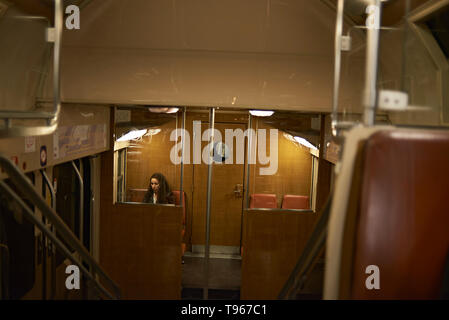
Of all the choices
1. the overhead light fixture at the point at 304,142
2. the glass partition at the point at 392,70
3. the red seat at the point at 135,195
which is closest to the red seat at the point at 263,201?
the overhead light fixture at the point at 304,142

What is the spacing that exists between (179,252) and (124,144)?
1460 millimetres

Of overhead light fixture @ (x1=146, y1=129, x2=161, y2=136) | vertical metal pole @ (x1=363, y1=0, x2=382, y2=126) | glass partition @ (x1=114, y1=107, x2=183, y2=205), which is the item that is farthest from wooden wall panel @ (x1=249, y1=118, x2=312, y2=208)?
vertical metal pole @ (x1=363, y1=0, x2=382, y2=126)

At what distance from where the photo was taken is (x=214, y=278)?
6.04 metres

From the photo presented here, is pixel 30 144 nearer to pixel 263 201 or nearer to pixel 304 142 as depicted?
pixel 263 201

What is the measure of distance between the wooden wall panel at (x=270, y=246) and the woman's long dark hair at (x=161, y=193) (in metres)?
0.95

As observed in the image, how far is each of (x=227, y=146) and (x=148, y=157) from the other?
3.85 ft

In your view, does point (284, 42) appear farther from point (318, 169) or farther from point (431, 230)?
point (431, 230)

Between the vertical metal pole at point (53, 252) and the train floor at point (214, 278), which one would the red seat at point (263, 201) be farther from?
the vertical metal pole at point (53, 252)

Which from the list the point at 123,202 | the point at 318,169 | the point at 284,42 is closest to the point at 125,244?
the point at 123,202

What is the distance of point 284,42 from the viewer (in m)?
4.27

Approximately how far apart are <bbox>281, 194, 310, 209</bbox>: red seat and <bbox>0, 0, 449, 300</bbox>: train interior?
2 cm

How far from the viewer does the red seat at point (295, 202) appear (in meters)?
5.41

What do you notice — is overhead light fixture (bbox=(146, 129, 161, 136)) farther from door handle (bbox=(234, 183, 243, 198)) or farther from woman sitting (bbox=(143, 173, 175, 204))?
door handle (bbox=(234, 183, 243, 198))
